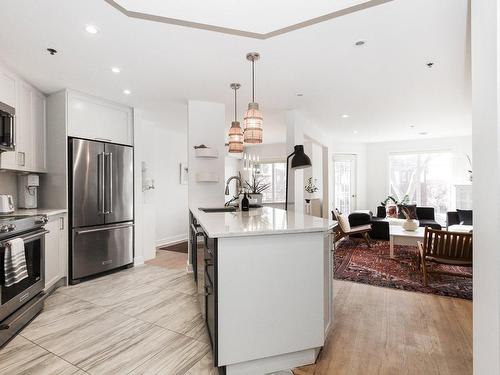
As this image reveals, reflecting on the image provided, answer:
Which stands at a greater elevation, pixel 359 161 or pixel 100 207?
pixel 359 161

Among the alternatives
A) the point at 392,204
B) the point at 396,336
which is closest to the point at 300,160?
the point at 396,336

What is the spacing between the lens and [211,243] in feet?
5.75

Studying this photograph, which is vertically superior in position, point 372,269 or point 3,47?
point 3,47

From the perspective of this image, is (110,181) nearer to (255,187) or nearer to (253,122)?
(255,187)

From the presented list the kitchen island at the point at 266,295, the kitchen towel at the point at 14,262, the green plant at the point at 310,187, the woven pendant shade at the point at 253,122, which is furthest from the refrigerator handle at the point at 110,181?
the green plant at the point at 310,187

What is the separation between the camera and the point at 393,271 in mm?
3945

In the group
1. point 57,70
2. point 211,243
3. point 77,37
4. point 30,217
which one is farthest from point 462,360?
point 57,70

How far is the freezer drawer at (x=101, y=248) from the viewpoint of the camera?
3506 mm

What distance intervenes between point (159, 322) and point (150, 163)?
3132mm

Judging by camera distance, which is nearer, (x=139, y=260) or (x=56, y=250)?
(x=56, y=250)

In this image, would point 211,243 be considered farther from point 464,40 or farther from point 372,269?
point 372,269

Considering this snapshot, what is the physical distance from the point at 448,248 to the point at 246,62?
311 cm

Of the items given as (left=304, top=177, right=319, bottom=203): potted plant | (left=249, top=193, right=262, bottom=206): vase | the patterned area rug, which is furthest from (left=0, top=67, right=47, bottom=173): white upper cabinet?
A: (left=304, top=177, right=319, bottom=203): potted plant

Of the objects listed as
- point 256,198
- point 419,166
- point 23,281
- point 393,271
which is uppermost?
point 419,166
